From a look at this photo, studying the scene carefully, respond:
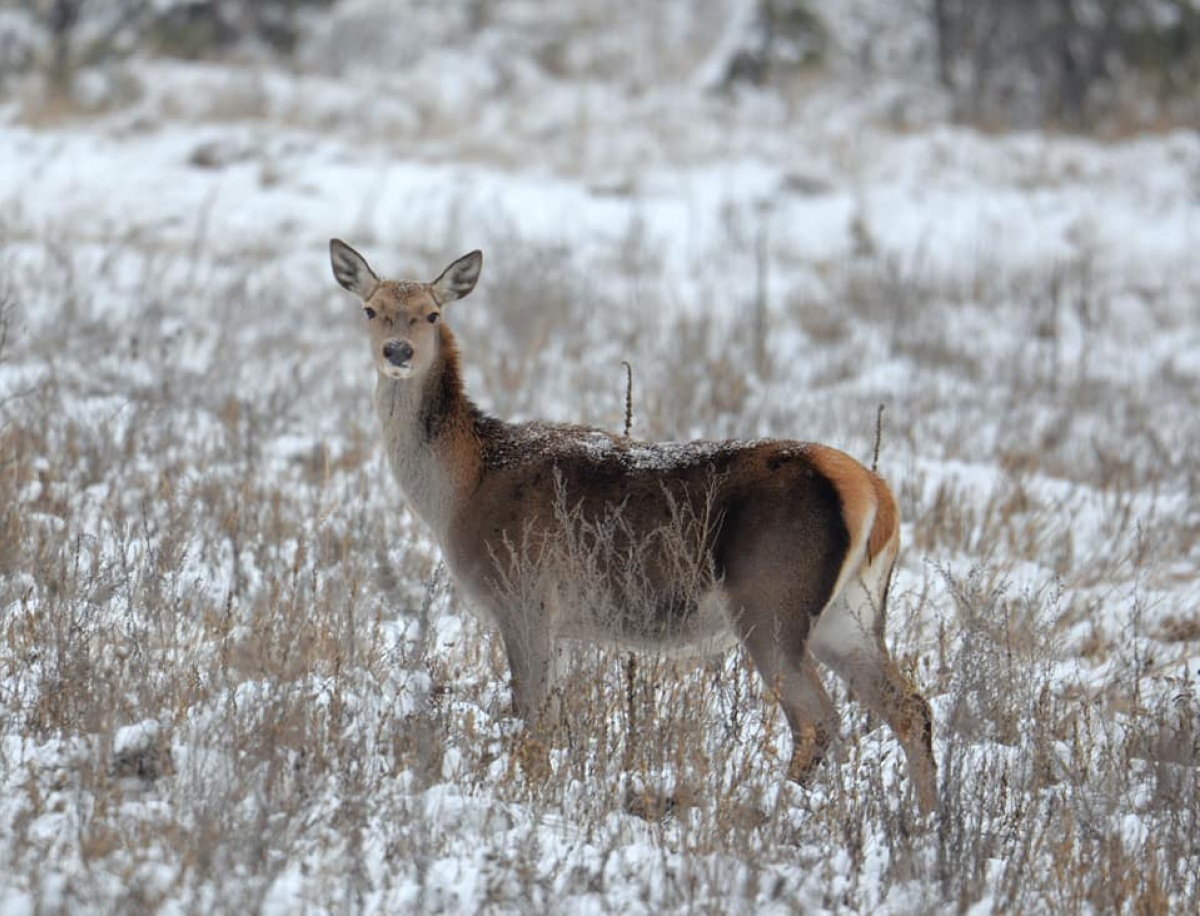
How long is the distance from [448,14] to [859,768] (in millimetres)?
21472

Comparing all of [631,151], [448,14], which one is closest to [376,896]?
[631,151]

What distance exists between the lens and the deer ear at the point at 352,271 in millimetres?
6586

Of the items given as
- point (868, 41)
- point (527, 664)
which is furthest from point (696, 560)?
point (868, 41)

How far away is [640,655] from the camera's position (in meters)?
5.69

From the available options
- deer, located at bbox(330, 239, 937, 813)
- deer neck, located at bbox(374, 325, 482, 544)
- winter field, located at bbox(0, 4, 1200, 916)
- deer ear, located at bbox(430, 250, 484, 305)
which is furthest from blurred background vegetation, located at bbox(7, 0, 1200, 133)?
deer, located at bbox(330, 239, 937, 813)

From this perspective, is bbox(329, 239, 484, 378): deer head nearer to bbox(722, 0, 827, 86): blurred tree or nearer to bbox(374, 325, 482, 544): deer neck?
bbox(374, 325, 482, 544): deer neck

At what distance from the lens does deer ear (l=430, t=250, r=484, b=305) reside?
648 centimetres

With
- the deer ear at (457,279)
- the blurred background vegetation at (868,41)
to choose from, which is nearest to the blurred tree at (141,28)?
the blurred background vegetation at (868,41)

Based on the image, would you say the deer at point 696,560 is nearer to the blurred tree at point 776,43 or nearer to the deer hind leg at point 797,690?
the deer hind leg at point 797,690

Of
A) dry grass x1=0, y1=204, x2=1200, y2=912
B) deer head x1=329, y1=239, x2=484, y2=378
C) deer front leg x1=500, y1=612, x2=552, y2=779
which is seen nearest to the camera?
dry grass x1=0, y1=204, x2=1200, y2=912

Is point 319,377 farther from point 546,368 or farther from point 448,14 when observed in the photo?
point 448,14

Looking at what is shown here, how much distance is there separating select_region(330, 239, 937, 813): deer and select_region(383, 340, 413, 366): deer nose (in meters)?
0.44

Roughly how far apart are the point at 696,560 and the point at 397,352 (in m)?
1.58

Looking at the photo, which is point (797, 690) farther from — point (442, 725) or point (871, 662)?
point (442, 725)
